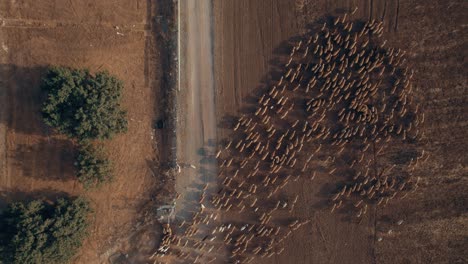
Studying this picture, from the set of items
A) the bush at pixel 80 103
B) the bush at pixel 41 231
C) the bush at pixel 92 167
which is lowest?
the bush at pixel 41 231

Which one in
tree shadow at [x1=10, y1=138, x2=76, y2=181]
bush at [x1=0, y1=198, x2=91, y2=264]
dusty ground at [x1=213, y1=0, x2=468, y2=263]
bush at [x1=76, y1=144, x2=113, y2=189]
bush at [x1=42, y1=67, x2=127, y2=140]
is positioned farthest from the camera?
dusty ground at [x1=213, y1=0, x2=468, y2=263]

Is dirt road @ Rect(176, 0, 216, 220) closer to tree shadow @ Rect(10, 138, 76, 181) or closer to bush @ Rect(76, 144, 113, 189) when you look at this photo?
bush @ Rect(76, 144, 113, 189)

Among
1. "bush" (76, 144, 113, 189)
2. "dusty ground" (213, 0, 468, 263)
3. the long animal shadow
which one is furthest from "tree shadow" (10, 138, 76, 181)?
"dusty ground" (213, 0, 468, 263)

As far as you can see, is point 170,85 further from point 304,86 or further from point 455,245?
point 455,245

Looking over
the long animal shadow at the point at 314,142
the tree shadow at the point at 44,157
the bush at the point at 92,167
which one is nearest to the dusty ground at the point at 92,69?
the tree shadow at the point at 44,157

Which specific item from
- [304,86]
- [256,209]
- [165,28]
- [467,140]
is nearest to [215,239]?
[256,209]

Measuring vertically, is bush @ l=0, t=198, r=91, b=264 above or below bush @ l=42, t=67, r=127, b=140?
below

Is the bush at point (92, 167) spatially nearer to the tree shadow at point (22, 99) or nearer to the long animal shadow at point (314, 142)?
the tree shadow at point (22, 99)
